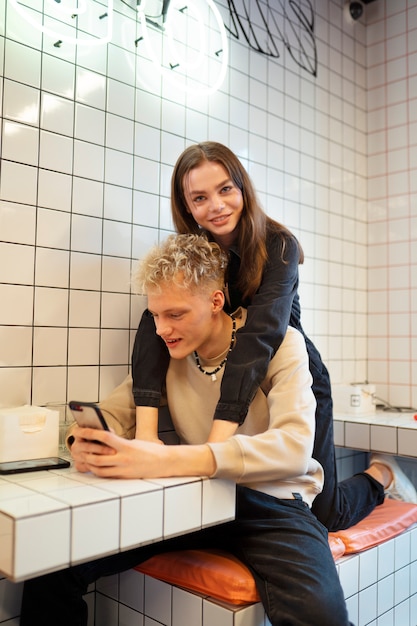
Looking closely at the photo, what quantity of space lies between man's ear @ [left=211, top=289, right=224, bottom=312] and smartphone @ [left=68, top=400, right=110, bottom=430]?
1.68ft

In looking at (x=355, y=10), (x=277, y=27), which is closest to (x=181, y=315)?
(x=277, y=27)

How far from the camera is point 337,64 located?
299 centimetres

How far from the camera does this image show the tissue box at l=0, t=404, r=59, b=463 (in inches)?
57.6

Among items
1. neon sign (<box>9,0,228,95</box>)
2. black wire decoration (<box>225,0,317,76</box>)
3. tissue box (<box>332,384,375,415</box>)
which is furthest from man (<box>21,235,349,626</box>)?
black wire decoration (<box>225,0,317,76</box>)

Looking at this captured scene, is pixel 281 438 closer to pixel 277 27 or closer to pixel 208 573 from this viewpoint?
pixel 208 573

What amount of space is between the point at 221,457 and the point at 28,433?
543mm

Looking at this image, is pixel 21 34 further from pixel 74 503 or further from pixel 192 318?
pixel 74 503

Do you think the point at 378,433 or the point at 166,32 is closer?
the point at 166,32

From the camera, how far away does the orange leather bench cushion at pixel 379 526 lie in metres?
1.80

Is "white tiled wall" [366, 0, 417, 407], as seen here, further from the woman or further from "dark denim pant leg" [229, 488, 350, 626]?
"dark denim pant leg" [229, 488, 350, 626]

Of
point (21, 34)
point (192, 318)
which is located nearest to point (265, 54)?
point (21, 34)

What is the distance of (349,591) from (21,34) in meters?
1.92

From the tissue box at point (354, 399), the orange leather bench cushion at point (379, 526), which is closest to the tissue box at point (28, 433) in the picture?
the orange leather bench cushion at point (379, 526)

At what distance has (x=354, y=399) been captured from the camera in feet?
8.70
